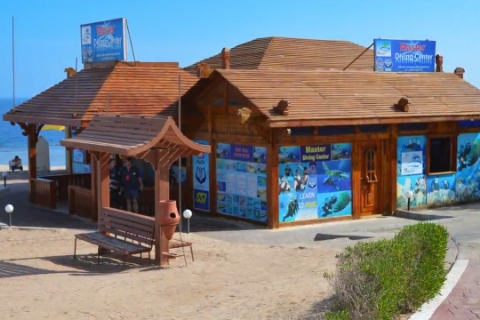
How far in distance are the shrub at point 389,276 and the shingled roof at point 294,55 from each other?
13293 millimetres

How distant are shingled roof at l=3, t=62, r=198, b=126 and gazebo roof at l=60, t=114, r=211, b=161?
12.9 ft

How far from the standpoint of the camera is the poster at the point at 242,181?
53.0 ft

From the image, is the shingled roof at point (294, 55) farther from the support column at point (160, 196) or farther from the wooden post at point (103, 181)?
the support column at point (160, 196)

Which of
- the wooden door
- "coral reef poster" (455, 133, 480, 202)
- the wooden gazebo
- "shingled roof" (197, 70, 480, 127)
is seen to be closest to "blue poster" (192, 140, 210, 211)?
"shingled roof" (197, 70, 480, 127)

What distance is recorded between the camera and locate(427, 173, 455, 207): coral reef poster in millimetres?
18672

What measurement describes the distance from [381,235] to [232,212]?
4.60m

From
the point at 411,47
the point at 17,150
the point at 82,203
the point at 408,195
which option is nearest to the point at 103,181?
the point at 82,203

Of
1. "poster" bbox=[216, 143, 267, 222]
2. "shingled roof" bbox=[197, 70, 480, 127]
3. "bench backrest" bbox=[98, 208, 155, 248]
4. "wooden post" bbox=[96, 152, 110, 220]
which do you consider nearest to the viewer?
"bench backrest" bbox=[98, 208, 155, 248]

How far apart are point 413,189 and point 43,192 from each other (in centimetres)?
992

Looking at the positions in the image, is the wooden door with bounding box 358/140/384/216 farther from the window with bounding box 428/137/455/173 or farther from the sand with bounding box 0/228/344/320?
the sand with bounding box 0/228/344/320

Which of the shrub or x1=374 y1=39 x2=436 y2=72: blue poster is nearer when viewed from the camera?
the shrub

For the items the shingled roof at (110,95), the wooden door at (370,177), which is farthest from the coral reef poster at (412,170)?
the shingled roof at (110,95)

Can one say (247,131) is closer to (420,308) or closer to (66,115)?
(66,115)

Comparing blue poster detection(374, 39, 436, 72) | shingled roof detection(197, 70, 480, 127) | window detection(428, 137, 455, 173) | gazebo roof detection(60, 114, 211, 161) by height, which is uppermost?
blue poster detection(374, 39, 436, 72)
